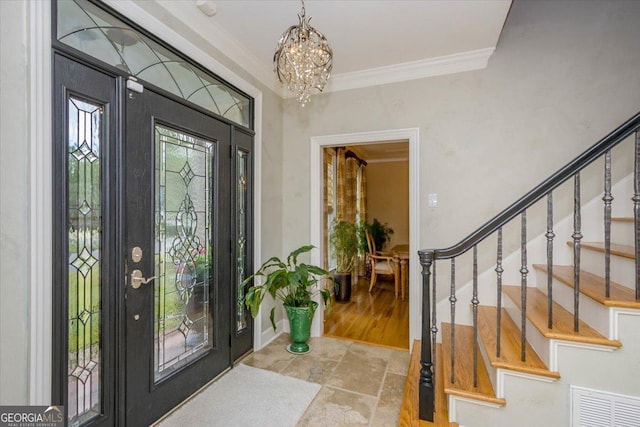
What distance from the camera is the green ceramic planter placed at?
2752 mm

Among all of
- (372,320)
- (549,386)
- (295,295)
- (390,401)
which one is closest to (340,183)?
(372,320)

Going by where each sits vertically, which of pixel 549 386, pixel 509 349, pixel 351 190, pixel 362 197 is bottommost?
pixel 549 386

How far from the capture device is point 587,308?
1714 millimetres

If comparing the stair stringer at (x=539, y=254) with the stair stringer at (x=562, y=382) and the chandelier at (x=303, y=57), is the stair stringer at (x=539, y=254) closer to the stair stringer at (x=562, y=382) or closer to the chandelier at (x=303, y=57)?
the stair stringer at (x=562, y=382)

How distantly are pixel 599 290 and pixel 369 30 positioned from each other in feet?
7.79

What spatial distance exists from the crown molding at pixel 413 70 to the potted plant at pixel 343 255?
212cm

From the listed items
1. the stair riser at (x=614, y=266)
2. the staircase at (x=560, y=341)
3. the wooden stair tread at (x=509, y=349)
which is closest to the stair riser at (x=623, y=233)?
the staircase at (x=560, y=341)

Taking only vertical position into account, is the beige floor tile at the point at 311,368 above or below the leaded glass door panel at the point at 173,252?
below

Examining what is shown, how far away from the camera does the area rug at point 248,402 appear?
1.87 metres

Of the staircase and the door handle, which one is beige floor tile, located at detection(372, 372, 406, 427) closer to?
the staircase

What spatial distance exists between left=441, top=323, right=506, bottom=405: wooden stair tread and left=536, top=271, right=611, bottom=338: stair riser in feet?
2.18

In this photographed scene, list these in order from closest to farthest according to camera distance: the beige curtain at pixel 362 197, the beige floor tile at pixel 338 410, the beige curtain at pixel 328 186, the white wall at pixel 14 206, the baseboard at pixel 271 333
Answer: the white wall at pixel 14 206 < the beige floor tile at pixel 338 410 < the baseboard at pixel 271 333 < the beige curtain at pixel 328 186 < the beige curtain at pixel 362 197

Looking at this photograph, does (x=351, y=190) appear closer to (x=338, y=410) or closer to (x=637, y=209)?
(x=338, y=410)

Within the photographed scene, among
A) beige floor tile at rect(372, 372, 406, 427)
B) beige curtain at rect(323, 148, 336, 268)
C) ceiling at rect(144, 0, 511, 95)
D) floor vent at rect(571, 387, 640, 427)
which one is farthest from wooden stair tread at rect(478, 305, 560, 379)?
beige curtain at rect(323, 148, 336, 268)
